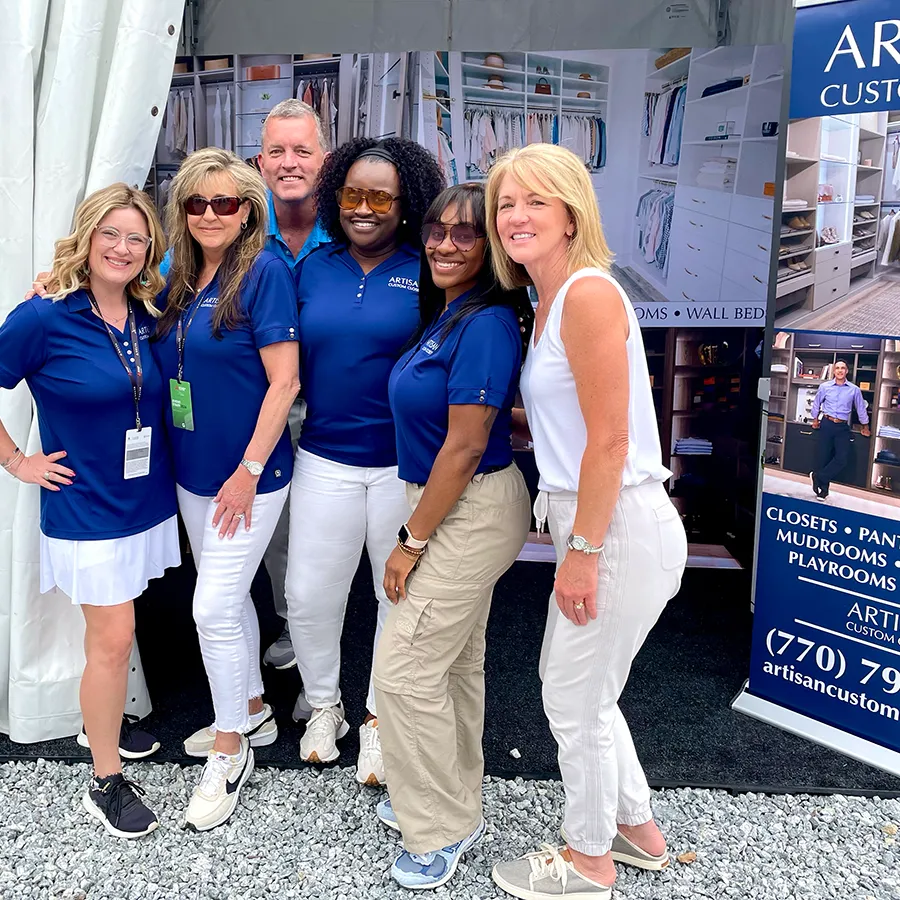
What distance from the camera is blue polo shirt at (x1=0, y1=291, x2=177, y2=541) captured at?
198 cm

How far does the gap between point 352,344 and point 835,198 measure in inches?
58.7

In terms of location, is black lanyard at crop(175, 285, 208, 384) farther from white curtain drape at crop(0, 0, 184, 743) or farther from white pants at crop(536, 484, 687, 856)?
white pants at crop(536, 484, 687, 856)

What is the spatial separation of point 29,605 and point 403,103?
8.30 ft

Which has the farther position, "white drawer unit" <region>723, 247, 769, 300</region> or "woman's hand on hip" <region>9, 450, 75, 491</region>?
"white drawer unit" <region>723, 247, 769, 300</region>

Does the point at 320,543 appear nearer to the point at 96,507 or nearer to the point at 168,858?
the point at 96,507

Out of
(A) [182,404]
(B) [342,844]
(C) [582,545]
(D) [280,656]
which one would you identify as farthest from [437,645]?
(D) [280,656]

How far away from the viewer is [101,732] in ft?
7.16

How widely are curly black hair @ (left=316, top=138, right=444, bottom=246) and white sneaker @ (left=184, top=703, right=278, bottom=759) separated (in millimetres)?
1493

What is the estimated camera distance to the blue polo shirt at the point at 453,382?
1770 mm

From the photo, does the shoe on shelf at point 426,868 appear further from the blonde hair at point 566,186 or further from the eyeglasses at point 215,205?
the eyeglasses at point 215,205

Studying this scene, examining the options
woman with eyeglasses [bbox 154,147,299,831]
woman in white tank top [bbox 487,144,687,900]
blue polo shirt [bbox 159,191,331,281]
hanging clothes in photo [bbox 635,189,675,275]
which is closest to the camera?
woman in white tank top [bbox 487,144,687,900]

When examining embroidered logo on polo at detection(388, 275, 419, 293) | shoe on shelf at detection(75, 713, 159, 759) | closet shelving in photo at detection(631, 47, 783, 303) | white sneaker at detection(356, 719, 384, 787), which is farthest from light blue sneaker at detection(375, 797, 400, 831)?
closet shelving in photo at detection(631, 47, 783, 303)

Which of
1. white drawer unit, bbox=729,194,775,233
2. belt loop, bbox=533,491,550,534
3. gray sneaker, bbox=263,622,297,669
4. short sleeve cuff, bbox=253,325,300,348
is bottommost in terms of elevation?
gray sneaker, bbox=263,622,297,669

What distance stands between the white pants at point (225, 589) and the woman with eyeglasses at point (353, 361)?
4.4 inches
